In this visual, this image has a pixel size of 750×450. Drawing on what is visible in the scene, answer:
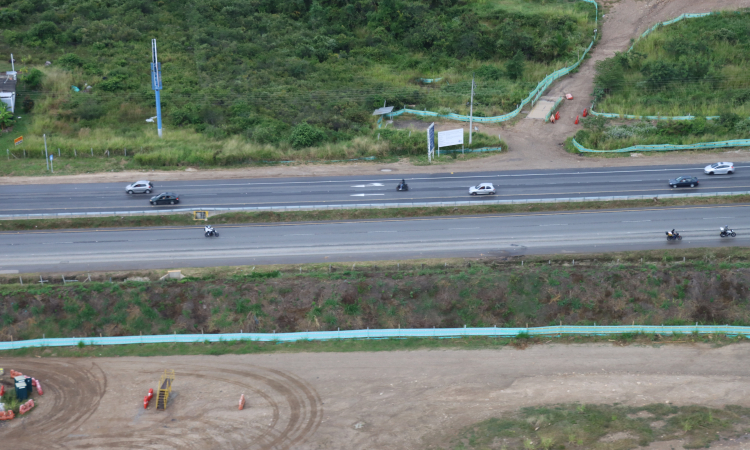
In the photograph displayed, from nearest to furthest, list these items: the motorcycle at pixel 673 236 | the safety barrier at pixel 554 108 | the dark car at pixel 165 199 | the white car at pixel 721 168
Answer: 1. the motorcycle at pixel 673 236
2. the dark car at pixel 165 199
3. the white car at pixel 721 168
4. the safety barrier at pixel 554 108

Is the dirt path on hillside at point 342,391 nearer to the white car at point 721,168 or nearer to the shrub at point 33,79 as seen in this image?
the white car at point 721,168

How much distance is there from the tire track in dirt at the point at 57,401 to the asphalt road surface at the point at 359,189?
1942 cm

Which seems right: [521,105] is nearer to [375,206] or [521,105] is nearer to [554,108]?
[554,108]

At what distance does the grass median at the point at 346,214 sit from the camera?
52.2 metres

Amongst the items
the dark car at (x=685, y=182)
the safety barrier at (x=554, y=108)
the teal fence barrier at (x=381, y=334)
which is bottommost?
the teal fence barrier at (x=381, y=334)

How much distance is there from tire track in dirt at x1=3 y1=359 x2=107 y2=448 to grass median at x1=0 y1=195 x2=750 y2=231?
16307mm

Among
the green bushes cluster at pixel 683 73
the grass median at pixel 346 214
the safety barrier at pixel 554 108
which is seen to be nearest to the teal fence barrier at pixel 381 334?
the grass median at pixel 346 214

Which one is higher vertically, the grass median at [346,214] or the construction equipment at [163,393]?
the grass median at [346,214]

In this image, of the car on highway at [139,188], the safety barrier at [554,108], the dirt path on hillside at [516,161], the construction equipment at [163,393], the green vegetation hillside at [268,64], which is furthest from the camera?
the safety barrier at [554,108]

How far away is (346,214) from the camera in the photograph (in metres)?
52.6

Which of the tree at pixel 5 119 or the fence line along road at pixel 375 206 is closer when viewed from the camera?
the fence line along road at pixel 375 206

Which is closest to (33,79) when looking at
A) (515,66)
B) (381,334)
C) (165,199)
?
(165,199)

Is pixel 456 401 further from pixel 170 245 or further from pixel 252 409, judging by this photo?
pixel 170 245

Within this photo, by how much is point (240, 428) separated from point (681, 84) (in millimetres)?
65155
